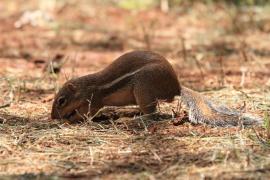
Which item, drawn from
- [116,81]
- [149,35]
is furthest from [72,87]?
[149,35]

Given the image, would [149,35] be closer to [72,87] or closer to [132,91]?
[72,87]

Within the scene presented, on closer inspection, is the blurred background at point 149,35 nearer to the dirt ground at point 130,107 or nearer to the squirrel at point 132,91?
the dirt ground at point 130,107

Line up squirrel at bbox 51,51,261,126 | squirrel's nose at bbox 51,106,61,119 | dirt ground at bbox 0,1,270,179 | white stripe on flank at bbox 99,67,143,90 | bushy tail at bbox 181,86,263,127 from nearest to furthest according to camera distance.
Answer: dirt ground at bbox 0,1,270,179
bushy tail at bbox 181,86,263,127
squirrel at bbox 51,51,261,126
white stripe on flank at bbox 99,67,143,90
squirrel's nose at bbox 51,106,61,119

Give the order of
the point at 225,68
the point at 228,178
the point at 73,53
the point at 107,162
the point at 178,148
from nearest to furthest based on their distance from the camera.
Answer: the point at 228,178
the point at 107,162
the point at 178,148
the point at 225,68
the point at 73,53

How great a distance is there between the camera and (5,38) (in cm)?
863

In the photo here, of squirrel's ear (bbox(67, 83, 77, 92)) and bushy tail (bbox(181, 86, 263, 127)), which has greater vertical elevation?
squirrel's ear (bbox(67, 83, 77, 92))

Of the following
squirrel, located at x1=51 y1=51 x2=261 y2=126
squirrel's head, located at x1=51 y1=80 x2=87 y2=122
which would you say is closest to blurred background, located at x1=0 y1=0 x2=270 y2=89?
squirrel, located at x1=51 y1=51 x2=261 y2=126

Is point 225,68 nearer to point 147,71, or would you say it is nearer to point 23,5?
point 147,71

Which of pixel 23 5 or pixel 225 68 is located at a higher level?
pixel 23 5

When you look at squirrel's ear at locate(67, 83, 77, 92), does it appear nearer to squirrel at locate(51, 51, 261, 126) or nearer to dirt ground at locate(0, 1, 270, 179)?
squirrel at locate(51, 51, 261, 126)

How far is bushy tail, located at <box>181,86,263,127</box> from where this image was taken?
4.18 metres

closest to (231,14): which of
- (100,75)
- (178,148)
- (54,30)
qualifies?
(54,30)

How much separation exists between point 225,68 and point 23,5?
5.51 m

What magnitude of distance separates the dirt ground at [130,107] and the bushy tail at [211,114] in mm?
72
